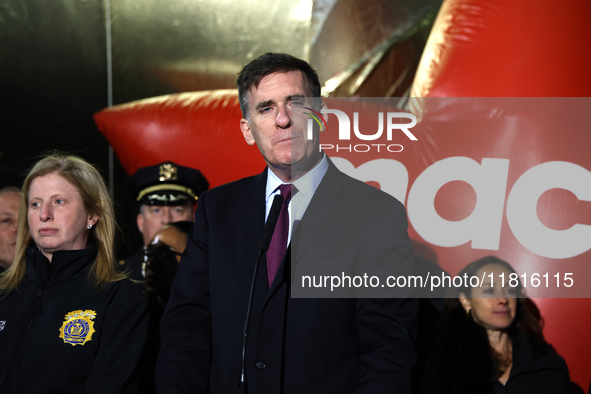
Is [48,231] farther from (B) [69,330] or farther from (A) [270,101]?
(A) [270,101]

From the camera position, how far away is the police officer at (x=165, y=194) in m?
2.66

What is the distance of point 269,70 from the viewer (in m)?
1.24

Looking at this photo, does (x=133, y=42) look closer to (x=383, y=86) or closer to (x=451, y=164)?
(x=383, y=86)

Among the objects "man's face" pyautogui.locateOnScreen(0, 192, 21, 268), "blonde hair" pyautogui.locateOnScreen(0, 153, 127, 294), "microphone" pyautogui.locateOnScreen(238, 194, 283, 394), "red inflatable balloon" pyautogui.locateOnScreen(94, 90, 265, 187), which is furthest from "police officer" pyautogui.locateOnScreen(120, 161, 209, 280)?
"microphone" pyautogui.locateOnScreen(238, 194, 283, 394)

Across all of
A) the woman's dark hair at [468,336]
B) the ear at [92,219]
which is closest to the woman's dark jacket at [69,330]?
the ear at [92,219]

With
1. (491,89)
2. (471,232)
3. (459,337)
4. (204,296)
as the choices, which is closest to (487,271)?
(471,232)

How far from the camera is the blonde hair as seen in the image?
5.59ft

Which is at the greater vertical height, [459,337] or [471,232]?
[471,232]

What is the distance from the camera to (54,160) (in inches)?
69.8

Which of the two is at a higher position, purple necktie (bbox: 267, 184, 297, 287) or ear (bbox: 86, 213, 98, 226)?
ear (bbox: 86, 213, 98, 226)

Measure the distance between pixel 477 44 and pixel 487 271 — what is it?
0.97 m

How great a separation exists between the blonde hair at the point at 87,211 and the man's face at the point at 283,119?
2.59ft

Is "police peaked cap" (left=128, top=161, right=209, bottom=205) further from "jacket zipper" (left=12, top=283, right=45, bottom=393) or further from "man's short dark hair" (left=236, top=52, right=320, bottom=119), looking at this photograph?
"man's short dark hair" (left=236, top=52, right=320, bottom=119)

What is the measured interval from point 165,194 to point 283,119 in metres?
1.62
